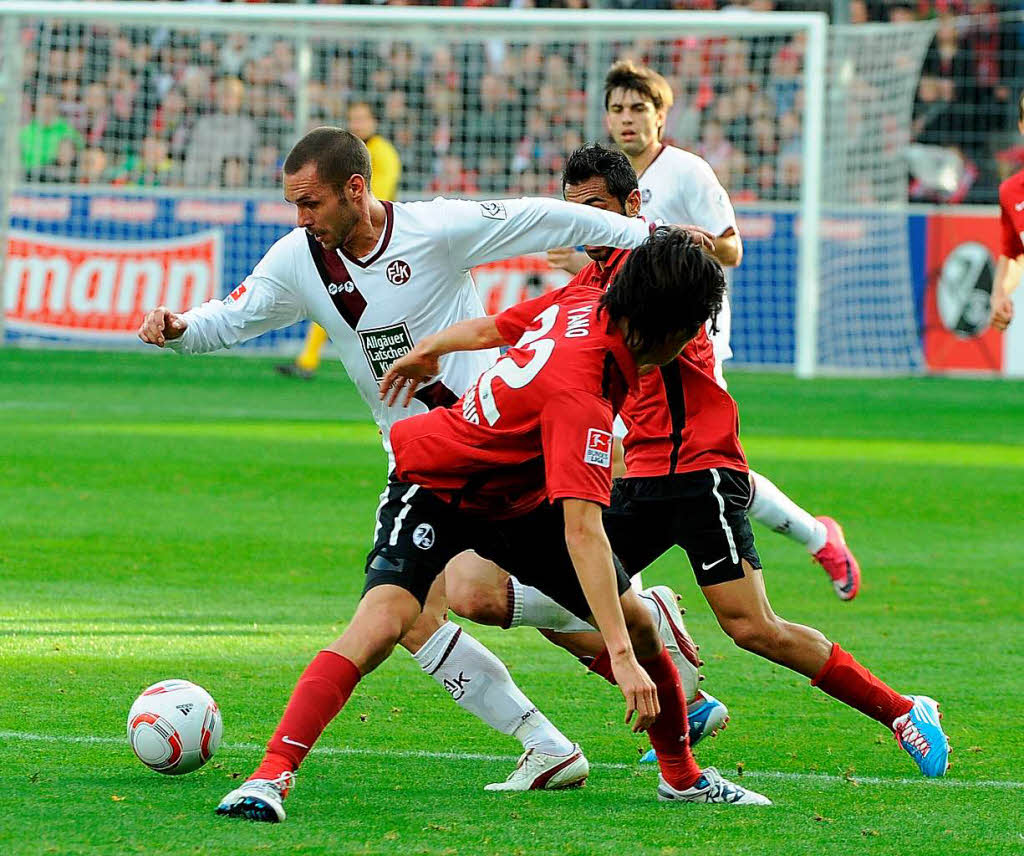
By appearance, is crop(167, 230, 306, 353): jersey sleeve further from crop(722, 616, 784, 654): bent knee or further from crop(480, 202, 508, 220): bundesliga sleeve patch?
crop(722, 616, 784, 654): bent knee

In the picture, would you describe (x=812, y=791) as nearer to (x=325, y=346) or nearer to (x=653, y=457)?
(x=653, y=457)

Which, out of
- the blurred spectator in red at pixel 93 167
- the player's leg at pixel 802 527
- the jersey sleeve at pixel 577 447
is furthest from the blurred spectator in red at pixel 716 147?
the jersey sleeve at pixel 577 447

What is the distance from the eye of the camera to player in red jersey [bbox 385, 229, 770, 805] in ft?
14.0

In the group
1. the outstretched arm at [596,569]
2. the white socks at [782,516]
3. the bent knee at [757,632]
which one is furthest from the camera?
the white socks at [782,516]

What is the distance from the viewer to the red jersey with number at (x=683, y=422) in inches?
212

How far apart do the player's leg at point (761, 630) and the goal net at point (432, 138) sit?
13595 mm

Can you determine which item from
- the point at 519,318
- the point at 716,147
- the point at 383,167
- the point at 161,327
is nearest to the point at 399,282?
the point at 519,318

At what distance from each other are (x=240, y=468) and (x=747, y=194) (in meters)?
10.8

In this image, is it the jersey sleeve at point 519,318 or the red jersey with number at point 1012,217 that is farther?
the red jersey with number at point 1012,217

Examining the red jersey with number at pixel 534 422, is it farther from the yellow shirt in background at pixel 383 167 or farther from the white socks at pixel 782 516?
the yellow shirt in background at pixel 383 167

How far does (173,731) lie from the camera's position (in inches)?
187

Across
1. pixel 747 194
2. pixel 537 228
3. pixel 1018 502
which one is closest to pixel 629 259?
pixel 537 228

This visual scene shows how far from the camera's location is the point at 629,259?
14.3ft

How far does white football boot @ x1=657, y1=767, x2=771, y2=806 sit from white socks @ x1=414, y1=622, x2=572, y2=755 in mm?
366
